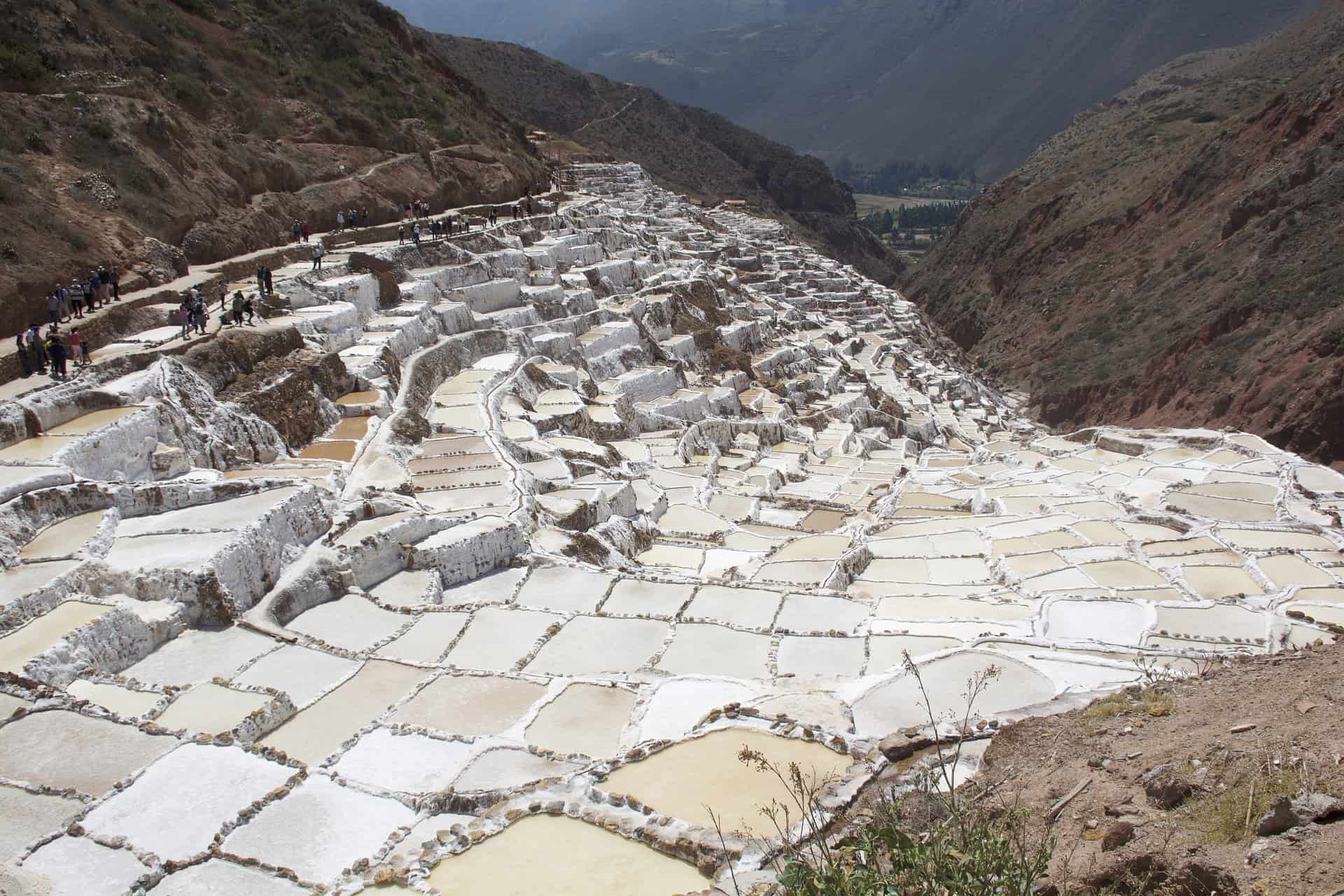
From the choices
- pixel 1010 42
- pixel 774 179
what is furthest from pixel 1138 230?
pixel 1010 42

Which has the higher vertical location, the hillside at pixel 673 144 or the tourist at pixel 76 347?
the hillside at pixel 673 144

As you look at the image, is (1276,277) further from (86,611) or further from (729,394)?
(86,611)

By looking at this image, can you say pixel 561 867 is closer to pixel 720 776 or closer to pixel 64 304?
pixel 720 776

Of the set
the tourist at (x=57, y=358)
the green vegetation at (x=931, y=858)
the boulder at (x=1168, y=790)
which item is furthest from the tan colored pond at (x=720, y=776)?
the tourist at (x=57, y=358)

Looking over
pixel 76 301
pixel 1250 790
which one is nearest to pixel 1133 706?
pixel 1250 790

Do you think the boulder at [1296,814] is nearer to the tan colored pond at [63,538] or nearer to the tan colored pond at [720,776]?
the tan colored pond at [720,776]

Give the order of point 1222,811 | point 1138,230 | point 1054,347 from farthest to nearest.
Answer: point 1138,230
point 1054,347
point 1222,811
